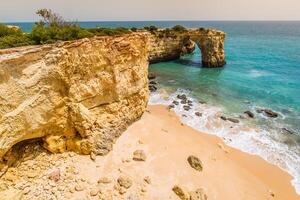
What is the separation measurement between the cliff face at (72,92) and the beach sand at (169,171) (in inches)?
36.0

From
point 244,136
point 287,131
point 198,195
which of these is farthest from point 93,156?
point 287,131

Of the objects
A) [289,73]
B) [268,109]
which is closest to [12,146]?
[268,109]

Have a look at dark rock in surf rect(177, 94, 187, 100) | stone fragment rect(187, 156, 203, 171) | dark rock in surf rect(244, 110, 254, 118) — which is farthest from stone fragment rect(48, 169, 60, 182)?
dark rock in surf rect(244, 110, 254, 118)

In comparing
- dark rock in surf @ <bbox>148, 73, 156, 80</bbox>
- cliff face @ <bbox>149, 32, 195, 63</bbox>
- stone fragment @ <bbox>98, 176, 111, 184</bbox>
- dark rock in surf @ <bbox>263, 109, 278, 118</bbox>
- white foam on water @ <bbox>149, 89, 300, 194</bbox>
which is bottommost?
white foam on water @ <bbox>149, 89, 300, 194</bbox>

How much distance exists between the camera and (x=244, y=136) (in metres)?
16.5

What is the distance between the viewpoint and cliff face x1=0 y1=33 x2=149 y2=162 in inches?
340

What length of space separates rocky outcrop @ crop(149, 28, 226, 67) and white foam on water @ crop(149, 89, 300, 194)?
18.8 meters

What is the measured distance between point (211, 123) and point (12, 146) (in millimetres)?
14450

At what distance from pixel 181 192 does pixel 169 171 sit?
150 cm

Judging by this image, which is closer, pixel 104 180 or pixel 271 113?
pixel 104 180

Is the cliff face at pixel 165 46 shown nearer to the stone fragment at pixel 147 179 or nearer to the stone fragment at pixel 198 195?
the stone fragment at pixel 147 179

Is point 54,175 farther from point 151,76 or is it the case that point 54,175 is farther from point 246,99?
point 151,76

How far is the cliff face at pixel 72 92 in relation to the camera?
865 cm

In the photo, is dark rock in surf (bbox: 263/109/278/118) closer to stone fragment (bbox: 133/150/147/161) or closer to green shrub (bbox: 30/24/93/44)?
stone fragment (bbox: 133/150/147/161)
